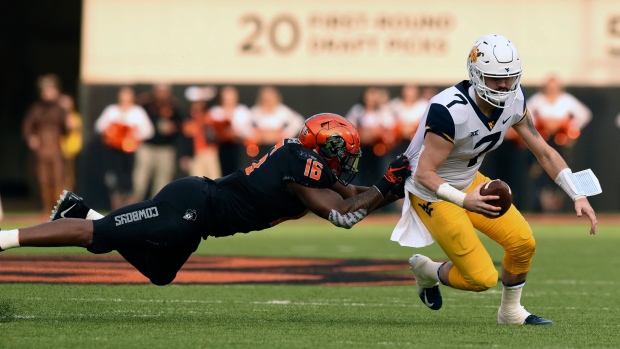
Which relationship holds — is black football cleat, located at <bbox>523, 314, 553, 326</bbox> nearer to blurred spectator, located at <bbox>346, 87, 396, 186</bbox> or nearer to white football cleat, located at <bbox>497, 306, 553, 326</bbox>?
white football cleat, located at <bbox>497, 306, 553, 326</bbox>

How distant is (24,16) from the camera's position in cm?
2188

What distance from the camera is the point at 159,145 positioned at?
1623 cm

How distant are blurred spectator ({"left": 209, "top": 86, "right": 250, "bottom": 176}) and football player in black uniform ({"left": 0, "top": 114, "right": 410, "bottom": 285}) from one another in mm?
9909

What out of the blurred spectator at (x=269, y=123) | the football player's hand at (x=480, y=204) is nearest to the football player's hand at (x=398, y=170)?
the football player's hand at (x=480, y=204)

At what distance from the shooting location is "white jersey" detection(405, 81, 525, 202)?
617 centimetres

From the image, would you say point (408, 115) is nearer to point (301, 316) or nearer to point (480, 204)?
point (301, 316)

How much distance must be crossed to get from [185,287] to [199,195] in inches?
80.0

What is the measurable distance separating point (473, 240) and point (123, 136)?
10.6 metres

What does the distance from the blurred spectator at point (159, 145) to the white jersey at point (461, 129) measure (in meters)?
9.77

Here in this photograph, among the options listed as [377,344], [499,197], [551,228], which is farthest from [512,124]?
[551,228]

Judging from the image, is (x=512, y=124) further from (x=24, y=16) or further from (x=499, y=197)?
(x=24, y=16)

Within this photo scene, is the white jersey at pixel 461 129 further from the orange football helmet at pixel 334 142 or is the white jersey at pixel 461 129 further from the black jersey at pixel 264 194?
the black jersey at pixel 264 194

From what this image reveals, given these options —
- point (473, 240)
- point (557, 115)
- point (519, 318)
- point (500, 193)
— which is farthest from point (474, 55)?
point (557, 115)

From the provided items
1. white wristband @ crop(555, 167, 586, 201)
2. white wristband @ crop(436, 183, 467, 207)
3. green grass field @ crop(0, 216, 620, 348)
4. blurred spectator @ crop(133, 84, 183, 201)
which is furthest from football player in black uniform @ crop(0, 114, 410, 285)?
blurred spectator @ crop(133, 84, 183, 201)
